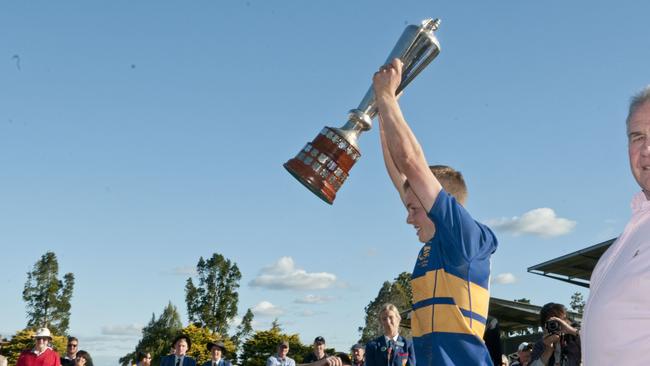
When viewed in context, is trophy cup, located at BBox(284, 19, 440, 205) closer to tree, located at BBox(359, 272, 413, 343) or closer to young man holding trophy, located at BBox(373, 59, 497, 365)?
young man holding trophy, located at BBox(373, 59, 497, 365)

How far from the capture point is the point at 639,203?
288cm

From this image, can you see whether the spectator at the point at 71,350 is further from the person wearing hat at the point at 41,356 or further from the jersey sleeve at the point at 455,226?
the jersey sleeve at the point at 455,226

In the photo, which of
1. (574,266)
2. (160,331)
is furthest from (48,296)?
(574,266)

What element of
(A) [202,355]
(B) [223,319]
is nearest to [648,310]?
(A) [202,355]

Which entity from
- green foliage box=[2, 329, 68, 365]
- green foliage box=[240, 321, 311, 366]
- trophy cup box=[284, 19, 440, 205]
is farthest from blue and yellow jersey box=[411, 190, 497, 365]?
green foliage box=[240, 321, 311, 366]

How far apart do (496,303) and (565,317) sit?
2499cm

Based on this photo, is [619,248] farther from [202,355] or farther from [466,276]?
[202,355]

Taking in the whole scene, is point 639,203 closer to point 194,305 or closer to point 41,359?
point 41,359

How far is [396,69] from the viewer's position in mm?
4145

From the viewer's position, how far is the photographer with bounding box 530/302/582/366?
8.34 metres

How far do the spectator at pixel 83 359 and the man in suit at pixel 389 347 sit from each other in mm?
8786

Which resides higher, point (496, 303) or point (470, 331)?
point (496, 303)

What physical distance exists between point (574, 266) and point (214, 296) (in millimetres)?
49690

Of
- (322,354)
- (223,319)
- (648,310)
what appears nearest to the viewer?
(648,310)
